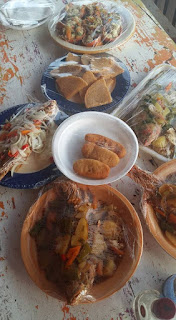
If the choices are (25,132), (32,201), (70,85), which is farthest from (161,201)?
(70,85)

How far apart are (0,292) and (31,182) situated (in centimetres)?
52

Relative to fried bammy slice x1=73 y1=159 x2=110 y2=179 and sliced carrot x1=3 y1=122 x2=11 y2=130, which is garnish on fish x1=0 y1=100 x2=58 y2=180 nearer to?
sliced carrot x1=3 y1=122 x2=11 y2=130

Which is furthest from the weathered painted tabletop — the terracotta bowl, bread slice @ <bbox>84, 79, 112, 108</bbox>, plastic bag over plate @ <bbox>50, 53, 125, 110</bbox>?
bread slice @ <bbox>84, 79, 112, 108</bbox>

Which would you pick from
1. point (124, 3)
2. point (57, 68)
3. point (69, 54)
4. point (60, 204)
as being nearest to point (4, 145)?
point (60, 204)

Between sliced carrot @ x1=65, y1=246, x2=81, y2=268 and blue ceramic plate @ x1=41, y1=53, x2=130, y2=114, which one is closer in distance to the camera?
sliced carrot @ x1=65, y1=246, x2=81, y2=268

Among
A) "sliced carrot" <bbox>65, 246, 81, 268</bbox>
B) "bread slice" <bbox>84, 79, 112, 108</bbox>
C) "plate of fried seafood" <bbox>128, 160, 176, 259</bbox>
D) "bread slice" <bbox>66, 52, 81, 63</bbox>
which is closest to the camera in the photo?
"sliced carrot" <bbox>65, 246, 81, 268</bbox>

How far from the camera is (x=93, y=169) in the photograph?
4.46 ft

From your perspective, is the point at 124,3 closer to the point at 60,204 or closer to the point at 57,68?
the point at 57,68

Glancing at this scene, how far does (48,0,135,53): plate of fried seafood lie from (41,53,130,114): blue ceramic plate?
0.22 m

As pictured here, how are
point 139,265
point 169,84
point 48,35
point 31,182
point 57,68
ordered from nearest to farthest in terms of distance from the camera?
point 139,265 → point 31,182 → point 169,84 → point 57,68 → point 48,35

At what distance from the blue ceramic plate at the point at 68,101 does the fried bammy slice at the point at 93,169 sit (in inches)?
Result: 17.7

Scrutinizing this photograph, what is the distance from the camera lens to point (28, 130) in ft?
4.77

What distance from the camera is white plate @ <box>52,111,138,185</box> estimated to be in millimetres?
1371

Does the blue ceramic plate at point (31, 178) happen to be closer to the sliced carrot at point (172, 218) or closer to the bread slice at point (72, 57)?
the sliced carrot at point (172, 218)
